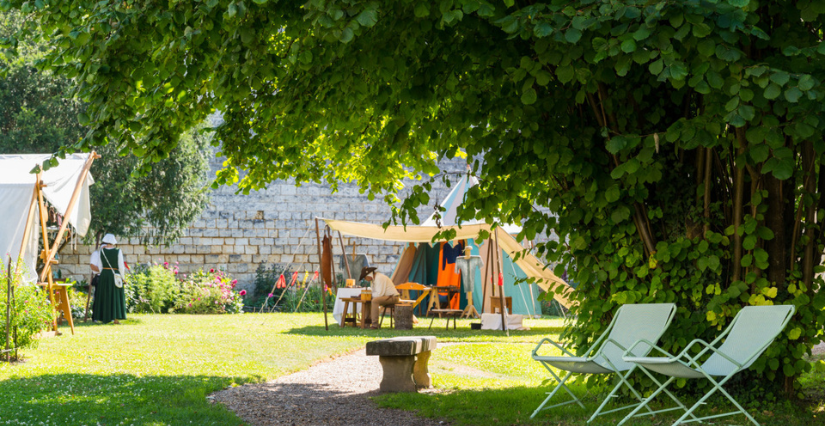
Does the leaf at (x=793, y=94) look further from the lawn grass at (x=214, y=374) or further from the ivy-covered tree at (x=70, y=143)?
the ivy-covered tree at (x=70, y=143)

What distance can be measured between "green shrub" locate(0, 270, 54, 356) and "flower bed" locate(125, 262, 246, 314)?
6634mm

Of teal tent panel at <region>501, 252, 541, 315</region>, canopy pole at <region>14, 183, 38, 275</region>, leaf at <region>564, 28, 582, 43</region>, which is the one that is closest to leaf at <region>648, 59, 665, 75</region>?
leaf at <region>564, 28, 582, 43</region>

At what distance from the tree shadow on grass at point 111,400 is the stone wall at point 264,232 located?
960 cm

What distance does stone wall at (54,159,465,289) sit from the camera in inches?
603

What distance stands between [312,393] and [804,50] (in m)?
3.86

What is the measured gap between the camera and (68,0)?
12.1ft

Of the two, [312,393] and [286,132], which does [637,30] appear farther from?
[312,393]

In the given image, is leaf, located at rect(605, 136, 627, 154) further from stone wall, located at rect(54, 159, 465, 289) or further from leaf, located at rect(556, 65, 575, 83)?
stone wall, located at rect(54, 159, 465, 289)

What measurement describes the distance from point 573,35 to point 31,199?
755 cm

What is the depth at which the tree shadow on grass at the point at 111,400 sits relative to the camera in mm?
4117

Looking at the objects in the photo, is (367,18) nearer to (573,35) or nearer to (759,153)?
(573,35)

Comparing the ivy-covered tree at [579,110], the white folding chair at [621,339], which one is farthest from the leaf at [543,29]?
the white folding chair at [621,339]

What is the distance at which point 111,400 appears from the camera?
468 cm

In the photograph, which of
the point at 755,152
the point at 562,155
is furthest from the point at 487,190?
the point at 755,152
